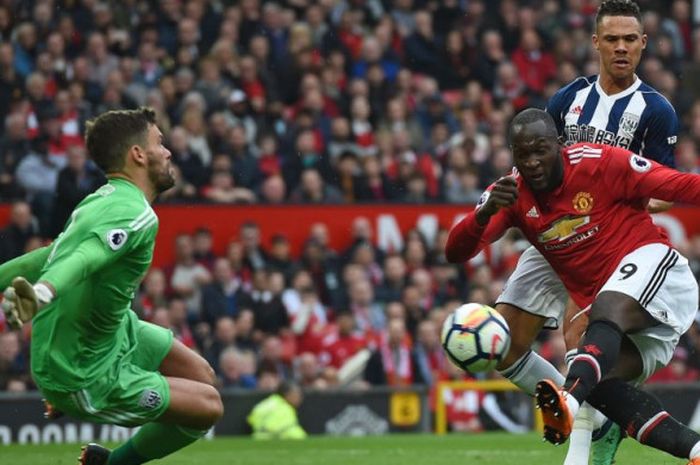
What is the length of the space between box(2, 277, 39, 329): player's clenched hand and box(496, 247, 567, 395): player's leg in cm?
309

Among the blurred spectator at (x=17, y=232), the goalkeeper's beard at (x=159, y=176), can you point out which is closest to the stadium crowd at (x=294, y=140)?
the blurred spectator at (x=17, y=232)

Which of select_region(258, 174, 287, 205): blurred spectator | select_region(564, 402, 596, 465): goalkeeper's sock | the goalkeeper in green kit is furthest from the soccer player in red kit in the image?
select_region(258, 174, 287, 205): blurred spectator

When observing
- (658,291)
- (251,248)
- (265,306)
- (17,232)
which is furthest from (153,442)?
(251,248)

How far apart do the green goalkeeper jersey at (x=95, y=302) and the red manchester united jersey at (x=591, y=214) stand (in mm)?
1781

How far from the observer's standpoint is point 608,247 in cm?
739

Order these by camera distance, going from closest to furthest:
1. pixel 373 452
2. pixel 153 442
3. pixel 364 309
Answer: pixel 153 442
pixel 373 452
pixel 364 309

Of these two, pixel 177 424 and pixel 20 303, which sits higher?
pixel 20 303

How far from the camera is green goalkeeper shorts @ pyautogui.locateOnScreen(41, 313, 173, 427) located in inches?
271

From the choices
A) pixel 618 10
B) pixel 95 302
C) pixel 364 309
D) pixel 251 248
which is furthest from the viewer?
pixel 364 309

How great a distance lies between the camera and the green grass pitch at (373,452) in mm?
9992

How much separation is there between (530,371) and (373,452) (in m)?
3.43

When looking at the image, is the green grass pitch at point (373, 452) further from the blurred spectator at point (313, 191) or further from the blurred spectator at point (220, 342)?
the blurred spectator at point (313, 191)

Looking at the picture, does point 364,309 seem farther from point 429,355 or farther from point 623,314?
point 623,314

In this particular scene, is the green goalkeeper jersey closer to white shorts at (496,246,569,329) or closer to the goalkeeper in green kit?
the goalkeeper in green kit
